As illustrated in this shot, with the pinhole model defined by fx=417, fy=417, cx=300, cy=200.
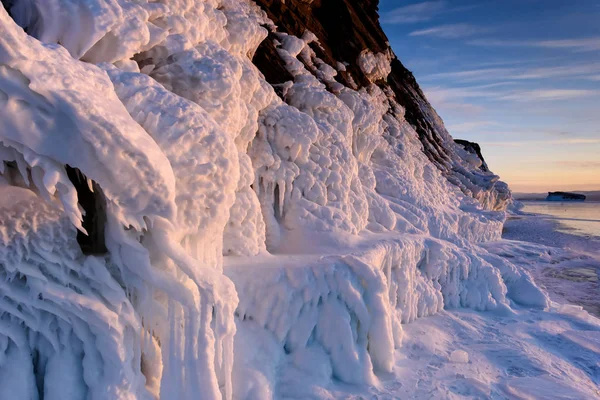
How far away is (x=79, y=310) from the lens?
334cm

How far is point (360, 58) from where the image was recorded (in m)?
16.2

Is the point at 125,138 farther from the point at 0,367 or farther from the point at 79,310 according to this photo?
the point at 0,367

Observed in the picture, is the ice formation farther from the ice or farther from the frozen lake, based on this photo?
the frozen lake

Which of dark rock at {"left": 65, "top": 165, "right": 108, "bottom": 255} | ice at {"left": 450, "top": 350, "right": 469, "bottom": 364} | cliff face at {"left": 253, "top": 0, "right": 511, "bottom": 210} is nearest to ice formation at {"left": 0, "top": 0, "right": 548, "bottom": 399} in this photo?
dark rock at {"left": 65, "top": 165, "right": 108, "bottom": 255}

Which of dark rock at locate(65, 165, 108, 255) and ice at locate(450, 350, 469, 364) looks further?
ice at locate(450, 350, 469, 364)

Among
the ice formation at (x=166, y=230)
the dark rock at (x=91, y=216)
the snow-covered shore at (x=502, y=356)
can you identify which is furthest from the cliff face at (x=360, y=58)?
the dark rock at (x=91, y=216)

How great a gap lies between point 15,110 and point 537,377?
7421mm

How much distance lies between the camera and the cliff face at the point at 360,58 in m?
11.7

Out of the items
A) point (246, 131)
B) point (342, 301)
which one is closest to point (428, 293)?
point (342, 301)

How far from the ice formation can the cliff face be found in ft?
12.4

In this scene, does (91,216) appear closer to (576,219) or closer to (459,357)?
(459,357)

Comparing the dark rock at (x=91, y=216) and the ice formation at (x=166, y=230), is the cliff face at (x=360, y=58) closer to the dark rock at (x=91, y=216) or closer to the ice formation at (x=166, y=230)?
the ice formation at (x=166, y=230)

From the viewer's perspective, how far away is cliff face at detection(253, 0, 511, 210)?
1170cm

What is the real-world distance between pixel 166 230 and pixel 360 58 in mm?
14291
